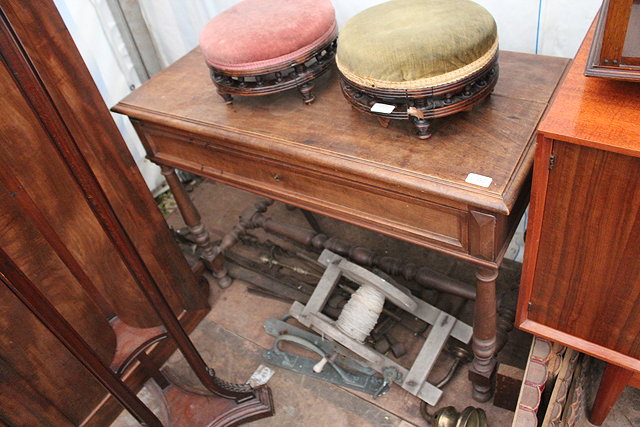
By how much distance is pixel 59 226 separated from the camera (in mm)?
1554

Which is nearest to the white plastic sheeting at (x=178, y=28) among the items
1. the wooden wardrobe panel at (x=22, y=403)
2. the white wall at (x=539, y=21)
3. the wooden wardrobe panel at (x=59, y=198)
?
the white wall at (x=539, y=21)

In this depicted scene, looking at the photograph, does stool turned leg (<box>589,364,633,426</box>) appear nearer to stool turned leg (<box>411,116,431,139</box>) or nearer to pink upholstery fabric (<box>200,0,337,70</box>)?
stool turned leg (<box>411,116,431,139</box>)

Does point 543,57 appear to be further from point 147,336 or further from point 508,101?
point 147,336

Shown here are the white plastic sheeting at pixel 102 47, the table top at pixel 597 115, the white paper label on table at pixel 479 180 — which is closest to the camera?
the table top at pixel 597 115

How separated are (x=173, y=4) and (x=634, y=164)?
207 cm

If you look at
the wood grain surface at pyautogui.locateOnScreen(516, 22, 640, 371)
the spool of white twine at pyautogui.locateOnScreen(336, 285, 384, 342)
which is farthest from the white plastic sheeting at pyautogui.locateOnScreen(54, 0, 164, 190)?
the wood grain surface at pyautogui.locateOnScreen(516, 22, 640, 371)

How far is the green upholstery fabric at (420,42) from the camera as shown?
3.96ft

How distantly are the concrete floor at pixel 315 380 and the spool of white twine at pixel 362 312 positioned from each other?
234 mm

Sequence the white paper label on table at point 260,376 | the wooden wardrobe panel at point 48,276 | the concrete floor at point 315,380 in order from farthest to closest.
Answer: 1. the white paper label on table at point 260,376
2. the concrete floor at point 315,380
3. the wooden wardrobe panel at point 48,276

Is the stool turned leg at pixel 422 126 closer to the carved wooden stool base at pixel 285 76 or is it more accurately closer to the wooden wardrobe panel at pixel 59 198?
the carved wooden stool base at pixel 285 76

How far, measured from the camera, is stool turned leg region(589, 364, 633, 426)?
136cm

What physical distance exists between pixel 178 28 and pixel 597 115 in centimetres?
200

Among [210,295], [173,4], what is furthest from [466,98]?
[173,4]

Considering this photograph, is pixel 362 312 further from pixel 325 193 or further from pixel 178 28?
pixel 178 28
